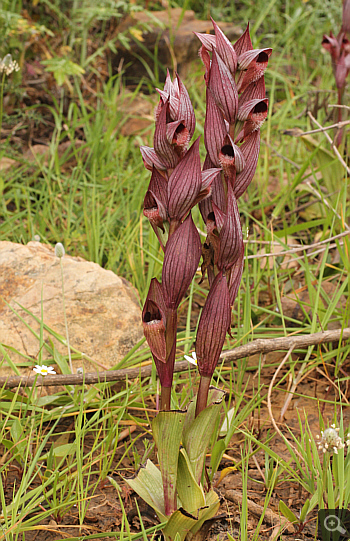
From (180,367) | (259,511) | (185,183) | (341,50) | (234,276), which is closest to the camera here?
(185,183)

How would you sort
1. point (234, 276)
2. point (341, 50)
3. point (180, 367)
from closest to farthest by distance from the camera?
point (234, 276), point (180, 367), point (341, 50)

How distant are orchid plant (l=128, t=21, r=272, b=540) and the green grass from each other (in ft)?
0.42

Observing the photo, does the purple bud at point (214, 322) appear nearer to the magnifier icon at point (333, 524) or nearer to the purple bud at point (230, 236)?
the purple bud at point (230, 236)

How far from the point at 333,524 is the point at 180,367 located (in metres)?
0.62

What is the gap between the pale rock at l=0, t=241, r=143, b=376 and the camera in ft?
5.60

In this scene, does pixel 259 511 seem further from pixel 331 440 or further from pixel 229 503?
pixel 331 440

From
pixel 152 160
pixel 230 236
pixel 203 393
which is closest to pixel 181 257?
pixel 230 236

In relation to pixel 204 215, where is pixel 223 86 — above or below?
above

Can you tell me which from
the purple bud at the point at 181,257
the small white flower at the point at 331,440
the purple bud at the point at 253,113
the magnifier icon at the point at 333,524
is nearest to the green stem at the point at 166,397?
the purple bud at the point at 181,257

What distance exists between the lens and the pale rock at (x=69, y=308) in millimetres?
1707

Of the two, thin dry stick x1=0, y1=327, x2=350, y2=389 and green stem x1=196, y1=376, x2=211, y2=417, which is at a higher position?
green stem x1=196, y1=376, x2=211, y2=417

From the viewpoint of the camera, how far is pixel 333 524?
1.07 m

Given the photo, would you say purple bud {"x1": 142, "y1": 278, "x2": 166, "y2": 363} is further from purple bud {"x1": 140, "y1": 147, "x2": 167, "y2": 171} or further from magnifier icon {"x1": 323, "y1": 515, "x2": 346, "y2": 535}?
magnifier icon {"x1": 323, "y1": 515, "x2": 346, "y2": 535}

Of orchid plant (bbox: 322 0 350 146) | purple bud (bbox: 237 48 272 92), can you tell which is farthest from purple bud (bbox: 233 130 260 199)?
orchid plant (bbox: 322 0 350 146)
